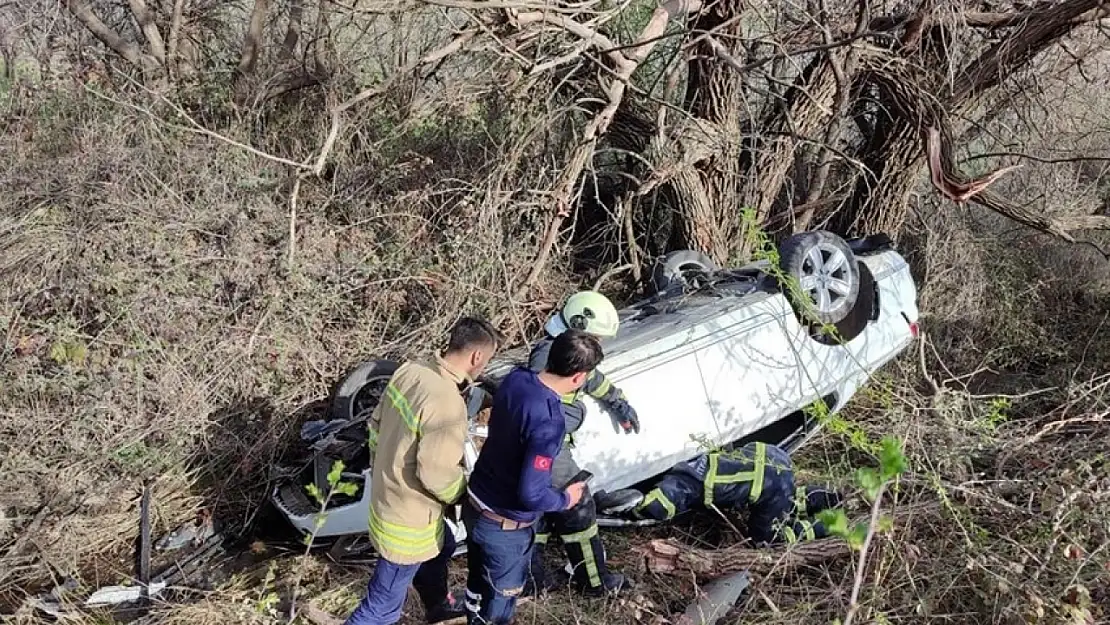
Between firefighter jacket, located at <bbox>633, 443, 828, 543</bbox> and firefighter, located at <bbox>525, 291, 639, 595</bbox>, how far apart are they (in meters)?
0.33

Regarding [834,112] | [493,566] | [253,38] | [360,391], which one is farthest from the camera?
[253,38]

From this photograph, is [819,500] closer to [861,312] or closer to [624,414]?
[624,414]

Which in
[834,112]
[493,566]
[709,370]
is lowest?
[493,566]

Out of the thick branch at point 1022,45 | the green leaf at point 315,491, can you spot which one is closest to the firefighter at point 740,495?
the green leaf at point 315,491

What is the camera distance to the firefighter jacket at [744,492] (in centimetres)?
401

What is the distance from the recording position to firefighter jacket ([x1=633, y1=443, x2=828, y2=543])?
4.01 m

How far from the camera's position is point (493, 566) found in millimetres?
3400

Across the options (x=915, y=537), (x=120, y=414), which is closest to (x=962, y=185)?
(x=915, y=537)

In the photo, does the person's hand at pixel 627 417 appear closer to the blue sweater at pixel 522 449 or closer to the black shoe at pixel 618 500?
the black shoe at pixel 618 500

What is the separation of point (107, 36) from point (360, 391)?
→ 14.5 feet

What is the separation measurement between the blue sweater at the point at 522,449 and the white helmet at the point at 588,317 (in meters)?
0.99

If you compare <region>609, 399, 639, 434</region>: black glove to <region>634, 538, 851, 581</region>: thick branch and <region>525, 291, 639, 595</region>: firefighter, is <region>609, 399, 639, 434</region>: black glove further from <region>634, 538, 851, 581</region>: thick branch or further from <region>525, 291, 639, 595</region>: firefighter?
<region>634, 538, 851, 581</region>: thick branch

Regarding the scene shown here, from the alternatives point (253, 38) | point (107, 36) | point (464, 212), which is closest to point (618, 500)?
point (464, 212)

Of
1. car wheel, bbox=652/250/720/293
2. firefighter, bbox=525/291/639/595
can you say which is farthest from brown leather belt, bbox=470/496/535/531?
car wheel, bbox=652/250/720/293
